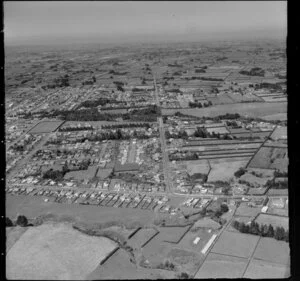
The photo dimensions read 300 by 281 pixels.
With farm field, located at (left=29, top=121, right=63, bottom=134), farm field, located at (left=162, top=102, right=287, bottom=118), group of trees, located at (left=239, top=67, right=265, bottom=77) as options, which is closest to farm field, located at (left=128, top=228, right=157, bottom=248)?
farm field, located at (left=29, top=121, right=63, bottom=134)

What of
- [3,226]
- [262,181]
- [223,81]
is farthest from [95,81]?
[3,226]

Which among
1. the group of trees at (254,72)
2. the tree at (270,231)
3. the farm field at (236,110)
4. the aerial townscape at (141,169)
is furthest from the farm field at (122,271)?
the group of trees at (254,72)

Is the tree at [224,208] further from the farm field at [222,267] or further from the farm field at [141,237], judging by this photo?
the farm field at [222,267]

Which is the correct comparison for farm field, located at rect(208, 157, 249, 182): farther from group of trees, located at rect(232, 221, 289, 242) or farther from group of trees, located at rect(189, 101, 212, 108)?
group of trees, located at rect(189, 101, 212, 108)

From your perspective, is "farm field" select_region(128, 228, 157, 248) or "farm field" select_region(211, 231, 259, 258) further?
"farm field" select_region(128, 228, 157, 248)

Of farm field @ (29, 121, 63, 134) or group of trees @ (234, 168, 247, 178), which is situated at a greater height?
farm field @ (29, 121, 63, 134)

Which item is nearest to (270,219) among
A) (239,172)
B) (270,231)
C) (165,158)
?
(270,231)

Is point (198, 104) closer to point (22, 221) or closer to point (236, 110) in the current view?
point (236, 110)

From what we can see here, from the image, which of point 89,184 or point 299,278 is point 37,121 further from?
point 299,278
